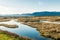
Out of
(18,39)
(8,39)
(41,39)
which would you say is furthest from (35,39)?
(8,39)

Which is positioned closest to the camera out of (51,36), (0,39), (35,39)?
(0,39)

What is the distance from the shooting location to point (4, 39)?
3209cm

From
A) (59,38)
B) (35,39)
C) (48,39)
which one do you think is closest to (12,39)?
(35,39)

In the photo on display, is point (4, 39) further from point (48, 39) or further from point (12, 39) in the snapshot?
point (48, 39)

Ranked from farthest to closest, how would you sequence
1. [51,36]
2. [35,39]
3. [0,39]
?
[51,36], [35,39], [0,39]

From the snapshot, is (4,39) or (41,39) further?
(41,39)

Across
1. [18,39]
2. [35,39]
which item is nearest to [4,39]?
[18,39]

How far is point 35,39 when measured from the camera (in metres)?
35.1

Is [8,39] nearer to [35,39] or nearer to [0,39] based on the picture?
[0,39]

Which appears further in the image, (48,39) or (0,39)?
(48,39)

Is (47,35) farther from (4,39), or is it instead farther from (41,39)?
(4,39)

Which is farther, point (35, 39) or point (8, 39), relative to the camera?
point (35, 39)

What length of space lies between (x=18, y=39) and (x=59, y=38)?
10.7m

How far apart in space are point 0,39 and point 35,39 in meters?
8.77
